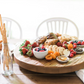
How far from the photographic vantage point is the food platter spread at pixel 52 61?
1.19m

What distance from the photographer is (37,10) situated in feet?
15.6

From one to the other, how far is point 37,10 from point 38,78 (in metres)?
3.79

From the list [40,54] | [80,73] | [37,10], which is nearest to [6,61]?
[40,54]

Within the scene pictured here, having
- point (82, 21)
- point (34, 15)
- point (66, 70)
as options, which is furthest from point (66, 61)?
point (82, 21)

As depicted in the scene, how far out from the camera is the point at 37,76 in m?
1.24

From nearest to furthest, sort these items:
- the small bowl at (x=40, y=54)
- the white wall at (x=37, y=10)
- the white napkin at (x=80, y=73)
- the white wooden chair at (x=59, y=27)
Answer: the white napkin at (x=80, y=73), the small bowl at (x=40, y=54), the white wooden chair at (x=59, y=27), the white wall at (x=37, y=10)

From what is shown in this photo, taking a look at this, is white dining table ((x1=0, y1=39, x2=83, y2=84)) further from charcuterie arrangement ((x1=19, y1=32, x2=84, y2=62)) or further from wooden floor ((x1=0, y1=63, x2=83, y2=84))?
charcuterie arrangement ((x1=19, y1=32, x2=84, y2=62))

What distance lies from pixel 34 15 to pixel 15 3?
0.86 meters

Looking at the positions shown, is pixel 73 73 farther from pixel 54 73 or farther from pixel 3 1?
pixel 3 1

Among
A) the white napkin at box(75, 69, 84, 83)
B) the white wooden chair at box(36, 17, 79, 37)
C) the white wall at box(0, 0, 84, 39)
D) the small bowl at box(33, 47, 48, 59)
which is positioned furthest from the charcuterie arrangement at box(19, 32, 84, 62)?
the white wall at box(0, 0, 84, 39)

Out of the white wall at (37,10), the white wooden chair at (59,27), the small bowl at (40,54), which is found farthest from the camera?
the white wall at (37,10)

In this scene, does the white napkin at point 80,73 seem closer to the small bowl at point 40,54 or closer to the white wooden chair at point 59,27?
the small bowl at point 40,54

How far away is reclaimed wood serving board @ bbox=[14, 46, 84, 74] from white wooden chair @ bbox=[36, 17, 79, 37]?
3.95ft

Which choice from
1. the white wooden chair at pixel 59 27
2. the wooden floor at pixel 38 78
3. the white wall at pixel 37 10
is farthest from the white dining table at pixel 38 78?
the white wall at pixel 37 10
